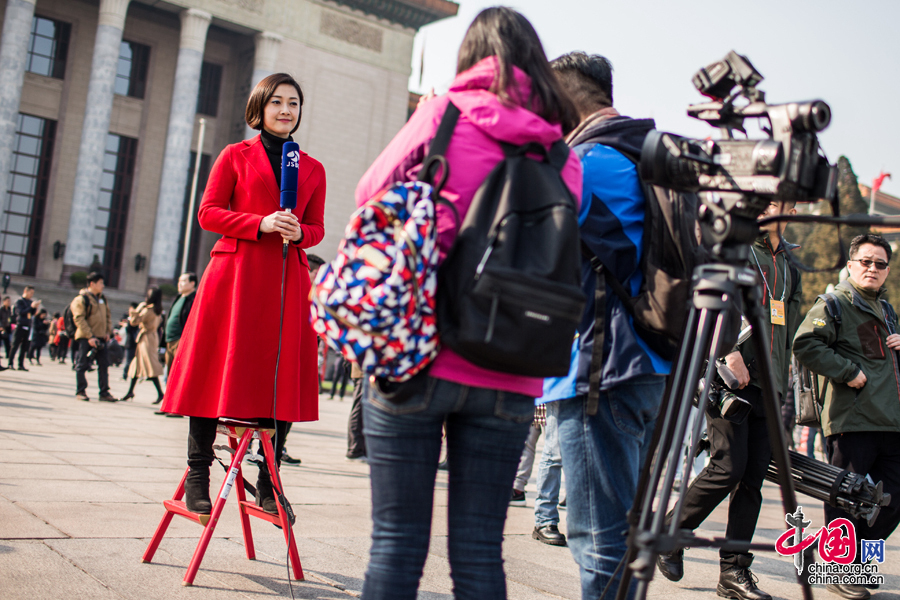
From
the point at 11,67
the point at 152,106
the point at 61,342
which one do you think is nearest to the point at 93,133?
the point at 11,67

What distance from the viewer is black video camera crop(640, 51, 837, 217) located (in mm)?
1791

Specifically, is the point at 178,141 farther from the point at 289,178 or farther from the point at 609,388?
the point at 609,388

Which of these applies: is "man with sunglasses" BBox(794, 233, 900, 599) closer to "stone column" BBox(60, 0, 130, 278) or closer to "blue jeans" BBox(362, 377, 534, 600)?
"blue jeans" BBox(362, 377, 534, 600)

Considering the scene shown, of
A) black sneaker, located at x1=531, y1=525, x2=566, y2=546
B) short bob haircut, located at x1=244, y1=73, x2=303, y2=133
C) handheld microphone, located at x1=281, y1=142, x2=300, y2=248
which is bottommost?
black sneaker, located at x1=531, y1=525, x2=566, y2=546

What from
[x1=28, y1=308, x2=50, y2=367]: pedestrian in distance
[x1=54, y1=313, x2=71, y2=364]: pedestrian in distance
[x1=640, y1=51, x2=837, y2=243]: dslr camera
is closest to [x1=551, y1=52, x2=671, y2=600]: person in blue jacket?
[x1=640, y1=51, x2=837, y2=243]: dslr camera

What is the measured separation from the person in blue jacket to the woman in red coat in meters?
1.28

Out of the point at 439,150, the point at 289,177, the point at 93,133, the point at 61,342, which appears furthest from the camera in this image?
the point at 93,133

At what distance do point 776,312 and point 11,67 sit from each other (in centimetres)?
3279

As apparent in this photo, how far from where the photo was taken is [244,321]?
3139 mm

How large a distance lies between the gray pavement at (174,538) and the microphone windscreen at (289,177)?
1510 millimetres

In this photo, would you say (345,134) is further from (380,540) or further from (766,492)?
(380,540)

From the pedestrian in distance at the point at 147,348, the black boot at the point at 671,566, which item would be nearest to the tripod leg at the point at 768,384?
the black boot at the point at 671,566

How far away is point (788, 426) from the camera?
1134cm

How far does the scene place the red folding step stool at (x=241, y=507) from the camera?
9.59ft
